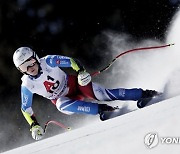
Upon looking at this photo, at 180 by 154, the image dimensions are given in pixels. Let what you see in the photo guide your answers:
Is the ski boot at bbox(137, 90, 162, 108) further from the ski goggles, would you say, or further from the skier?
the ski goggles

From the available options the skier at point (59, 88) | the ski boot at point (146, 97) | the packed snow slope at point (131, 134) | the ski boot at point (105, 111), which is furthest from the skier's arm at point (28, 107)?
the packed snow slope at point (131, 134)

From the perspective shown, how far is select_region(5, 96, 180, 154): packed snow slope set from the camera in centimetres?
170

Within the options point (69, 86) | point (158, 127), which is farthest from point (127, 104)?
point (158, 127)

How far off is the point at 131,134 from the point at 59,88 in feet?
5.92

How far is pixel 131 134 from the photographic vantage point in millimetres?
Result: 1896

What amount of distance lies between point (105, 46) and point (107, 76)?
1.28ft

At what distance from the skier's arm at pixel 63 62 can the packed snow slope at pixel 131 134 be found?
38.6 inches

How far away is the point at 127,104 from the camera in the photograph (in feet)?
10.9

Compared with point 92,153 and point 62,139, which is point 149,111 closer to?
point 92,153

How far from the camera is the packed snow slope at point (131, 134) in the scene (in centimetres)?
170

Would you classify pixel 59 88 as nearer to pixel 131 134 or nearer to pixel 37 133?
pixel 37 133

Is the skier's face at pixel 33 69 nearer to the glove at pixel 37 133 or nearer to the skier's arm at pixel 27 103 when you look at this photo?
the skier's arm at pixel 27 103

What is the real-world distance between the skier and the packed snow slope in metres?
0.94

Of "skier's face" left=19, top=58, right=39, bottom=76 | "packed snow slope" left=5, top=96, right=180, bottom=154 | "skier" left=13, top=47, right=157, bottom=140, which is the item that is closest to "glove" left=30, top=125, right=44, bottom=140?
"skier" left=13, top=47, right=157, bottom=140
